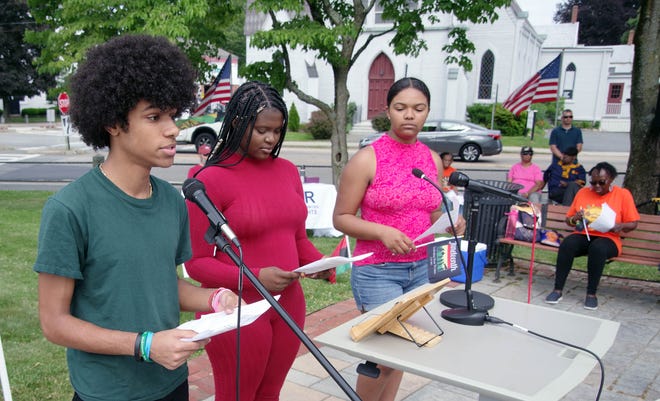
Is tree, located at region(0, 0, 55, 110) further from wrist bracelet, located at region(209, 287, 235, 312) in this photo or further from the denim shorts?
wrist bracelet, located at region(209, 287, 235, 312)

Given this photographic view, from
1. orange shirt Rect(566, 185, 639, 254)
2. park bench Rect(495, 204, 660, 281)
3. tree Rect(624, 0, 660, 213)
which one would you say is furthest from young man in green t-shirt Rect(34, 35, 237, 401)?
tree Rect(624, 0, 660, 213)

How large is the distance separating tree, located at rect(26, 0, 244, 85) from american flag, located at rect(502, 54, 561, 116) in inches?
274

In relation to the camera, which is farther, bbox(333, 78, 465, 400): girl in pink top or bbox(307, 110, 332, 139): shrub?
bbox(307, 110, 332, 139): shrub

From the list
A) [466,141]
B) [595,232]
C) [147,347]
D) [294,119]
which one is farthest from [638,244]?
[294,119]

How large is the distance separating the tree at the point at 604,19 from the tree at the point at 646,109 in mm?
56795

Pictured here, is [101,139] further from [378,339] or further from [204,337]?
[378,339]

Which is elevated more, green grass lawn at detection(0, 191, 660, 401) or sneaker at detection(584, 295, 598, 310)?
sneaker at detection(584, 295, 598, 310)

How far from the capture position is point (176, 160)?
17938mm

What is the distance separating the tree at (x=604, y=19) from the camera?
180 feet

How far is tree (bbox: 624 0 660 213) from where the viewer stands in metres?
6.68

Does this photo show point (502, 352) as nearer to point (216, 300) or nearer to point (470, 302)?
point (470, 302)

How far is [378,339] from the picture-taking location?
2066 mm

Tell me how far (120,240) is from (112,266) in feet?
0.25

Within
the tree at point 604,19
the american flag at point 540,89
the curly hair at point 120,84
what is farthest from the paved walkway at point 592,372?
the tree at point 604,19
